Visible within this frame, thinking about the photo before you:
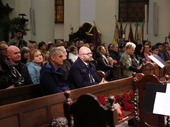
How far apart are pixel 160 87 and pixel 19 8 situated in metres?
16.0

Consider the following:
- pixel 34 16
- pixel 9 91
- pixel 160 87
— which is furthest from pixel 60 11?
pixel 160 87

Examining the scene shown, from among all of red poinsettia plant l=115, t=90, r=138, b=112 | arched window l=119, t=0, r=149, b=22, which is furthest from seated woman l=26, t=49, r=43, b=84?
arched window l=119, t=0, r=149, b=22

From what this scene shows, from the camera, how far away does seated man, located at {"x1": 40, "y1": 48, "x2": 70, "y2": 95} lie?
13.3 ft

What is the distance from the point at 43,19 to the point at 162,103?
31.2 ft

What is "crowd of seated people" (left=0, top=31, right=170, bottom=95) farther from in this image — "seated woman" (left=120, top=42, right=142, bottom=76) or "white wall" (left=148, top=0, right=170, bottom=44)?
"white wall" (left=148, top=0, right=170, bottom=44)

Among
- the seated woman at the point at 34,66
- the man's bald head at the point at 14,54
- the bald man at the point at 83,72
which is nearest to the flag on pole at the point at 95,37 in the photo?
the seated woman at the point at 34,66

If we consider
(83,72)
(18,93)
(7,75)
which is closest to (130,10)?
(83,72)

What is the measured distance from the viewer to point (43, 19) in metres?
11.4

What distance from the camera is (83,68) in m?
4.96

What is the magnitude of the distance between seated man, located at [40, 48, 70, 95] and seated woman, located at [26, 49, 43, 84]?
2.83 feet

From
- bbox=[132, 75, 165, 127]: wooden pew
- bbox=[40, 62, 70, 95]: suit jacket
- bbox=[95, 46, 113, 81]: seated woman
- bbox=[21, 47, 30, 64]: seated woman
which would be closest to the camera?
bbox=[132, 75, 165, 127]: wooden pew

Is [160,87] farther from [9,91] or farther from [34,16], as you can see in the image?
[34,16]

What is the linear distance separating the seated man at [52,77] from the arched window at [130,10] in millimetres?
13073

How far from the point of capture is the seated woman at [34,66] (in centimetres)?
502
